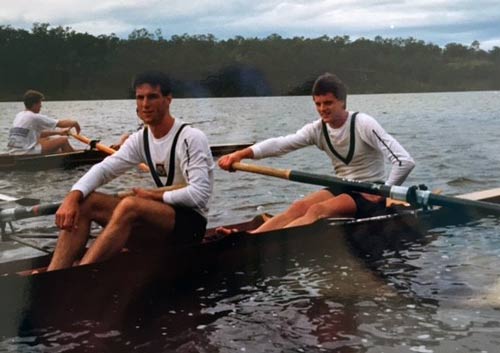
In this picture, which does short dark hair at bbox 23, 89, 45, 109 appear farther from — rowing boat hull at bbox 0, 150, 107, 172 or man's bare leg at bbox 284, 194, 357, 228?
man's bare leg at bbox 284, 194, 357, 228

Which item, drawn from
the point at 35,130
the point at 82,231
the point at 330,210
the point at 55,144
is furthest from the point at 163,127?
the point at 55,144

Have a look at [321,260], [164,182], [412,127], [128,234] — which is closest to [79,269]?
[128,234]

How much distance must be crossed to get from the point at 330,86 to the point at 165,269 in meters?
2.40

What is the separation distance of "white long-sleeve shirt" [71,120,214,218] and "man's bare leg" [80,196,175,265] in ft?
0.42

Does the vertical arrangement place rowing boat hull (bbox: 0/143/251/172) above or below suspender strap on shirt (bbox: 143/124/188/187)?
below

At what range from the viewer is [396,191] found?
6.67m

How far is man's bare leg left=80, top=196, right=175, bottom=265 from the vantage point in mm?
5531

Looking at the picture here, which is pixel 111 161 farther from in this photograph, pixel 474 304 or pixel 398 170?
pixel 474 304

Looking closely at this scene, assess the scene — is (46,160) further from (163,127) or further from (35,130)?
(163,127)

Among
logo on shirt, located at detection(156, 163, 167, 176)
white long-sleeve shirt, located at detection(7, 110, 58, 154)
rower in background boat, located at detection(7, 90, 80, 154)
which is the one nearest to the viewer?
logo on shirt, located at detection(156, 163, 167, 176)

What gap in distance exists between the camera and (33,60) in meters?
11.3

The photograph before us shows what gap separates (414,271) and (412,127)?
3188cm

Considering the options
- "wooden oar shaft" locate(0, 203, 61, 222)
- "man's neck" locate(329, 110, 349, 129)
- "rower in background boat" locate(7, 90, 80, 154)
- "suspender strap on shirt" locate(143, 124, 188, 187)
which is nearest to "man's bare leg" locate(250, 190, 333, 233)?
"man's neck" locate(329, 110, 349, 129)

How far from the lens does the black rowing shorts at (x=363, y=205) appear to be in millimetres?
7281
